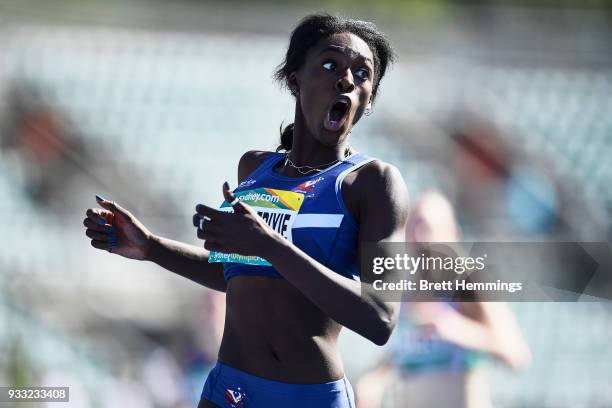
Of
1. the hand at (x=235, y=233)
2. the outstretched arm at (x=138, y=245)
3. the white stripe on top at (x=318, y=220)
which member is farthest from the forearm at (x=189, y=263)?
the hand at (x=235, y=233)

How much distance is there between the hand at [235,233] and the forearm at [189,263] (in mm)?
766

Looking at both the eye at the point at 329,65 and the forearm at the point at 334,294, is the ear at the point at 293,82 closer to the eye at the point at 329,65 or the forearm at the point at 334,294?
the eye at the point at 329,65

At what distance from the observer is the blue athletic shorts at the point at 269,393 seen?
263 cm

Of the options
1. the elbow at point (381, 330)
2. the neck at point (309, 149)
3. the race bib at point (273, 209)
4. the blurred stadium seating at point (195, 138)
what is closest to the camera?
the elbow at point (381, 330)

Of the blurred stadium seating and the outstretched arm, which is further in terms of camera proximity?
the blurred stadium seating

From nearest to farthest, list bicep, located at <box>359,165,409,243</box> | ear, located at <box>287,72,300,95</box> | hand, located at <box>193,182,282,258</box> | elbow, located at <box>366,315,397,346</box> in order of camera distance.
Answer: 1. hand, located at <box>193,182,282,258</box>
2. elbow, located at <box>366,315,397,346</box>
3. bicep, located at <box>359,165,409,243</box>
4. ear, located at <box>287,72,300,95</box>

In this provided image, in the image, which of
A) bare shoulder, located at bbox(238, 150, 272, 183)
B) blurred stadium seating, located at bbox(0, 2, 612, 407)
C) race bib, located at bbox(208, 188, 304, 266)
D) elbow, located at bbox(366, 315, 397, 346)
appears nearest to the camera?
elbow, located at bbox(366, 315, 397, 346)

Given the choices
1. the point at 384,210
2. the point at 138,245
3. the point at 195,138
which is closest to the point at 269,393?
the point at 384,210

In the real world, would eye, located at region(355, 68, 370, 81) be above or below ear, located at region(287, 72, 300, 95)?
below

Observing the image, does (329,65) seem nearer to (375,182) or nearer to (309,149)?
(309,149)

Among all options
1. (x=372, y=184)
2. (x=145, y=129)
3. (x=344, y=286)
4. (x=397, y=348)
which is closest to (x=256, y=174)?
(x=372, y=184)

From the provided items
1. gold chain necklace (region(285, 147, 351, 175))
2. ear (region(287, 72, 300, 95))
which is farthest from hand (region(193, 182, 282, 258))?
ear (region(287, 72, 300, 95))

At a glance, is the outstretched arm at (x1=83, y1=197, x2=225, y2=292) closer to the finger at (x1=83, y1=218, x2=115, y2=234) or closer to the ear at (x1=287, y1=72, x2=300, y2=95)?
the finger at (x1=83, y1=218, x2=115, y2=234)

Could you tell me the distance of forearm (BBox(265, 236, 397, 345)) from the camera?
7.80ft
